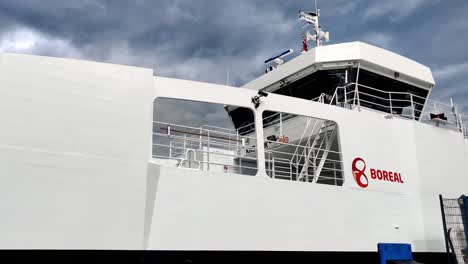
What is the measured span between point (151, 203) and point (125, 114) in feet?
3.94

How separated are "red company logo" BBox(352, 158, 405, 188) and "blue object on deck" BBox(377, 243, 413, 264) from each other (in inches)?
42.6

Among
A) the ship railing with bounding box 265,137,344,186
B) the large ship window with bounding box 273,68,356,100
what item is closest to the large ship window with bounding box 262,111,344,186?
the ship railing with bounding box 265,137,344,186

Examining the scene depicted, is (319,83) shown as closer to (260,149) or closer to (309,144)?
(309,144)

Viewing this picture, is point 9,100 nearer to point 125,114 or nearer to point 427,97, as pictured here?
point 125,114

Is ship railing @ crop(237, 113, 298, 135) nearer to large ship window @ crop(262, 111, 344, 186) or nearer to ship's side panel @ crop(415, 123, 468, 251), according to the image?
large ship window @ crop(262, 111, 344, 186)

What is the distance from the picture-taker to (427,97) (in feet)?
36.5

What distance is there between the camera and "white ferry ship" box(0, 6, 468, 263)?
18.0ft

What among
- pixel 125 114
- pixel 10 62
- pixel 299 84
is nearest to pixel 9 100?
pixel 10 62

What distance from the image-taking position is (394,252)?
26.5ft

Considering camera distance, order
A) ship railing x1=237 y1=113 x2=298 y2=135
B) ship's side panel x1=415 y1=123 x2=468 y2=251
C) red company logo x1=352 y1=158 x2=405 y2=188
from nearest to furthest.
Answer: red company logo x1=352 y1=158 x2=405 y2=188 → ship's side panel x1=415 y1=123 x2=468 y2=251 → ship railing x1=237 y1=113 x2=298 y2=135

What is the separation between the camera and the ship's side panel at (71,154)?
534 centimetres

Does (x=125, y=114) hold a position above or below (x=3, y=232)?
above

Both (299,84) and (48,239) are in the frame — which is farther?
(299,84)

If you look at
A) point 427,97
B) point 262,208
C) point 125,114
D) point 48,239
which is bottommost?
point 48,239
